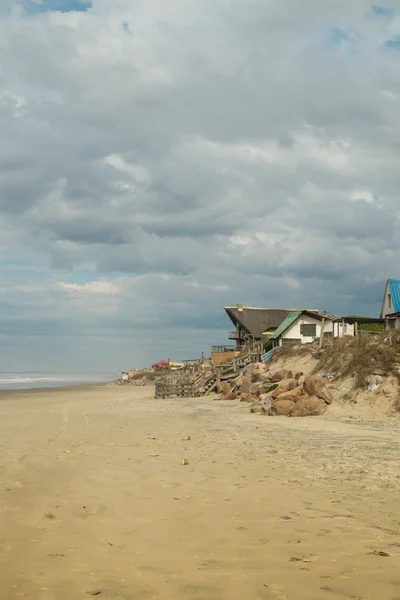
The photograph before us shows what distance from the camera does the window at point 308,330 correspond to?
57.0 m

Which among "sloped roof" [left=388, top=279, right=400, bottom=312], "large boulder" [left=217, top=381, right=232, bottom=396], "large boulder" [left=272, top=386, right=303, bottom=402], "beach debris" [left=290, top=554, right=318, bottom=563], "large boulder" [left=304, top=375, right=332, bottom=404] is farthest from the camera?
"sloped roof" [left=388, top=279, right=400, bottom=312]

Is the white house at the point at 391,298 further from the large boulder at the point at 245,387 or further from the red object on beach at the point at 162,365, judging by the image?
the red object on beach at the point at 162,365

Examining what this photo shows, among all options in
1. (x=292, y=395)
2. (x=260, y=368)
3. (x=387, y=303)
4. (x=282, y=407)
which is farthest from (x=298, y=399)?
(x=387, y=303)

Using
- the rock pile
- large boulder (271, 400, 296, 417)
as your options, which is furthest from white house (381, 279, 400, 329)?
large boulder (271, 400, 296, 417)

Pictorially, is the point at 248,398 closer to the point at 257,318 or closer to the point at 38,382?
the point at 257,318

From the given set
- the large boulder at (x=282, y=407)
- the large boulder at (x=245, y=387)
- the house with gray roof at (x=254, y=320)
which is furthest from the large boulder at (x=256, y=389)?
the house with gray roof at (x=254, y=320)

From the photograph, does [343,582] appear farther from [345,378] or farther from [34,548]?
[345,378]

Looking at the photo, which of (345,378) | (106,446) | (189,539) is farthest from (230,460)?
(345,378)

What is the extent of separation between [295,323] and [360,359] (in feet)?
102

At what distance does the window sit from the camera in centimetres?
5703

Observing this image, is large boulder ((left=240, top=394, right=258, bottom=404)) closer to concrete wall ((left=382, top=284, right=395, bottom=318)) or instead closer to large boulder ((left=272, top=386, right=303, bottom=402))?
large boulder ((left=272, top=386, right=303, bottom=402))

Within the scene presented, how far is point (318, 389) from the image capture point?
79.8 ft

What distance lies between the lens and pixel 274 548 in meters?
5.97

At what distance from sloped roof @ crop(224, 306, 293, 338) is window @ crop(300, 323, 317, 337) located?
509 inches
